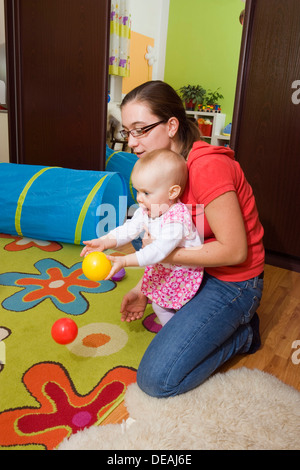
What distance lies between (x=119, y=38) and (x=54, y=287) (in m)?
3.67

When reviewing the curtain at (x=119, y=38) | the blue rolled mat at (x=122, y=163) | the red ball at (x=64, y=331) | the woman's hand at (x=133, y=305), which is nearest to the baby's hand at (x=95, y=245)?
the red ball at (x=64, y=331)

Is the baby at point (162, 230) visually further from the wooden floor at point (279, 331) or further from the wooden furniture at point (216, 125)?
the wooden furniture at point (216, 125)

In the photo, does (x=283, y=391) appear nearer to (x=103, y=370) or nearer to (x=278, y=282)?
(x=103, y=370)

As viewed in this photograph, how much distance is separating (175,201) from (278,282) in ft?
3.28

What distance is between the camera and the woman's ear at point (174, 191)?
38.1 inches

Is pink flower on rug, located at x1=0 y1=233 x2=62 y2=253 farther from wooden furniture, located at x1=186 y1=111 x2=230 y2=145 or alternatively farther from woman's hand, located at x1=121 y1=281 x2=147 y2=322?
Answer: wooden furniture, located at x1=186 y1=111 x2=230 y2=145

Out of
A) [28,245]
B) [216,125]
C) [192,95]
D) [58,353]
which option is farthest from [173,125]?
[192,95]

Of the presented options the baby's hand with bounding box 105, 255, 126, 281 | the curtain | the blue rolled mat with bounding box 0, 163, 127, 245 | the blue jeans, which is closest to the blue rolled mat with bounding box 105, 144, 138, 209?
the blue rolled mat with bounding box 0, 163, 127, 245

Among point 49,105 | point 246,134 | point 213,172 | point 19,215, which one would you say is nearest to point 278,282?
point 246,134

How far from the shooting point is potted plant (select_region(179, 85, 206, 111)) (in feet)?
16.2

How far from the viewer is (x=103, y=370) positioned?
107cm

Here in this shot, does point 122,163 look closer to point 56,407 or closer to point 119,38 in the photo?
point 119,38

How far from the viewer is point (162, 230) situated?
956mm
